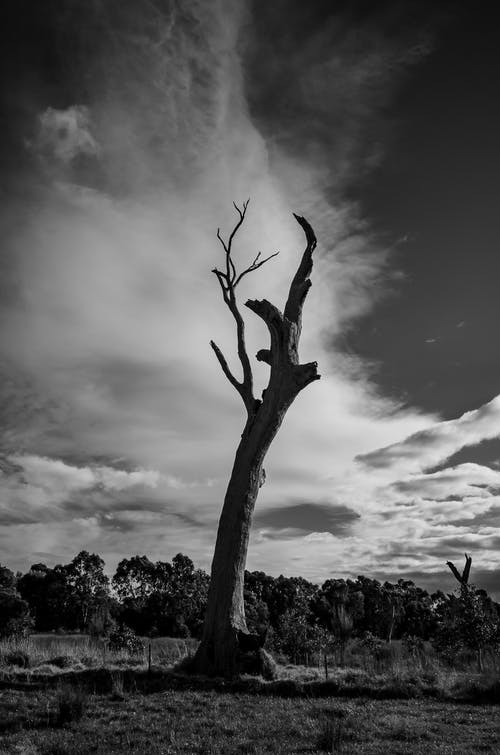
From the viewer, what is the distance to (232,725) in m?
7.92

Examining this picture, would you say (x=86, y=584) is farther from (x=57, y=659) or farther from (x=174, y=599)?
(x=57, y=659)

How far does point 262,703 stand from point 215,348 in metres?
10.3

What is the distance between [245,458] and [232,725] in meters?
7.20

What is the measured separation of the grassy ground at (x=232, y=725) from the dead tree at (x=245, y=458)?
2172 millimetres

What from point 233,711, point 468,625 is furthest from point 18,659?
point 468,625

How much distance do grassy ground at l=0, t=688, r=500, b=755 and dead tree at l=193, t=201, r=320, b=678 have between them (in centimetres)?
217

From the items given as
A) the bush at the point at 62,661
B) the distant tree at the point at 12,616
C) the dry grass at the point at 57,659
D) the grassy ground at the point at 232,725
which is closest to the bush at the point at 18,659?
the dry grass at the point at 57,659

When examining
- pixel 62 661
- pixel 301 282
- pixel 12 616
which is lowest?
pixel 62 661

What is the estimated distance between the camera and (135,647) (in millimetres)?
20750

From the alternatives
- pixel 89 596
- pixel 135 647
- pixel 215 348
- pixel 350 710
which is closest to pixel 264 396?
pixel 215 348

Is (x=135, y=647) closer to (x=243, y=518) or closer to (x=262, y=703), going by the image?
(x=243, y=518)

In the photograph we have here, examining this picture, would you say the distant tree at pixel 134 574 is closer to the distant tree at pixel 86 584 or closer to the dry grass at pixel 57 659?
the distant tree at pixel 86 584

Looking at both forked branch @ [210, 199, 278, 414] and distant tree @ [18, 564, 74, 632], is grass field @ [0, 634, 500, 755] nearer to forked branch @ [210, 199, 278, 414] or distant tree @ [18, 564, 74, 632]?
forked branch @ [210, 199, 278, 414]

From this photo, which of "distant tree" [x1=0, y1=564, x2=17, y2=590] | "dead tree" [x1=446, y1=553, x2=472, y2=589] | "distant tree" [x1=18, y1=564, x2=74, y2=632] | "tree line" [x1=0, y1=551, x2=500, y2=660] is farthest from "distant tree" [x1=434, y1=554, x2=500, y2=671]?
"distant tree" [x1=18, y1=564, x2=74, y2=632]
